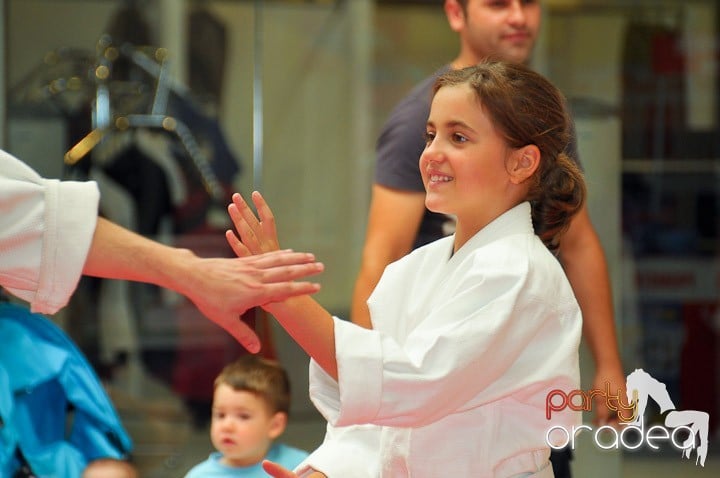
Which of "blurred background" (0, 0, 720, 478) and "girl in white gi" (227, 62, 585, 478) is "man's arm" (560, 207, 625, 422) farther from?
"blurred background" (0, 0, 720, 478)

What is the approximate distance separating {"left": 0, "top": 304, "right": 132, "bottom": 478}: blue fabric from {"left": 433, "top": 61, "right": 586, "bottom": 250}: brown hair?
4.61ft

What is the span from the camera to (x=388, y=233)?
96.3 inches

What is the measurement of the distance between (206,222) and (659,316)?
1.87 meters

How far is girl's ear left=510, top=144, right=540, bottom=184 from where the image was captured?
1.80 meters

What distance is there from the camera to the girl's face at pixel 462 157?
1.76 m

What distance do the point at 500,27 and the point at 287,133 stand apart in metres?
2.51

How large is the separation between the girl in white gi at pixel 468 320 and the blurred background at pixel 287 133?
2732 millimetres

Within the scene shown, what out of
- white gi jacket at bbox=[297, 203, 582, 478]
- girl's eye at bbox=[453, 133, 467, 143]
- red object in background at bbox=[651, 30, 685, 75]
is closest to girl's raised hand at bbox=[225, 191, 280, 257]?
white gi jacket at bbox=[297, 203, 582, 478]

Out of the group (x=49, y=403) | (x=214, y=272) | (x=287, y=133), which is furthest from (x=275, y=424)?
(x=287, y=133)

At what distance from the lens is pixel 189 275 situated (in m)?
1.71

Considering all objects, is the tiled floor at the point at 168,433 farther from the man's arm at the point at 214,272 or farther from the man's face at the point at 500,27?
the man's arm at the point at 214,272

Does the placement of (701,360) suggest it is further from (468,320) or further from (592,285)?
(468,320)

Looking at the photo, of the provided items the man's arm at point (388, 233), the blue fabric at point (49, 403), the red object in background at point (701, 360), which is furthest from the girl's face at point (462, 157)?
the red object in background at point (701, 360)

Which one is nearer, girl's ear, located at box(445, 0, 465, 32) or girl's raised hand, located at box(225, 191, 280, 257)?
girl's raised hand, located at box(225, 191, 280, 257)
